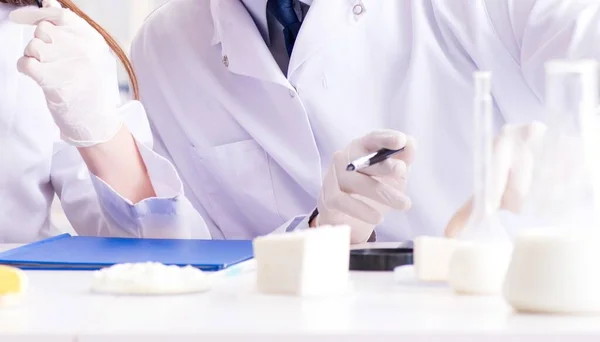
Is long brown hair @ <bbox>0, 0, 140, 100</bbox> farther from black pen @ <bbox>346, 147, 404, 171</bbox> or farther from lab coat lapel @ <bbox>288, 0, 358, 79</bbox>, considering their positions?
black pen @ <bbox>346, 147, 404, 171</bbox>

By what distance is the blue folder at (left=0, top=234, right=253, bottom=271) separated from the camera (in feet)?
3.08

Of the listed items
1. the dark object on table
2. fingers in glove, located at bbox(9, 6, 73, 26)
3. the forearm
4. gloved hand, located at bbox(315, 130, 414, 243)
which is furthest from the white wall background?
the dark object on table

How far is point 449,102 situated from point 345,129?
212 mm

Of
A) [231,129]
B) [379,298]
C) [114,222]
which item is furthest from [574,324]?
[231,129]

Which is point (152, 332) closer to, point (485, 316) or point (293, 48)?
point (485, 316)

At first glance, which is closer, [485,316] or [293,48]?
[485,316]

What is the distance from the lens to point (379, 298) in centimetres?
72

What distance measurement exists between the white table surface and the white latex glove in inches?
25.9

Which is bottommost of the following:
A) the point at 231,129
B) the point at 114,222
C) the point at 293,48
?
the point at 114,222

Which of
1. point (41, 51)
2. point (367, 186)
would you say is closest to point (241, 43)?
point (41, 51)

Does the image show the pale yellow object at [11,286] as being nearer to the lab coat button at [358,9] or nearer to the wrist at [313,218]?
the wrist at [313,218]

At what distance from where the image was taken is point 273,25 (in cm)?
178

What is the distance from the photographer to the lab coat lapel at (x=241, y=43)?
1691 mm

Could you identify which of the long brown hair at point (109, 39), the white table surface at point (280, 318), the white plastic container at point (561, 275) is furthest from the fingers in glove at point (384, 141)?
the long brown hair at point (109, 39)
